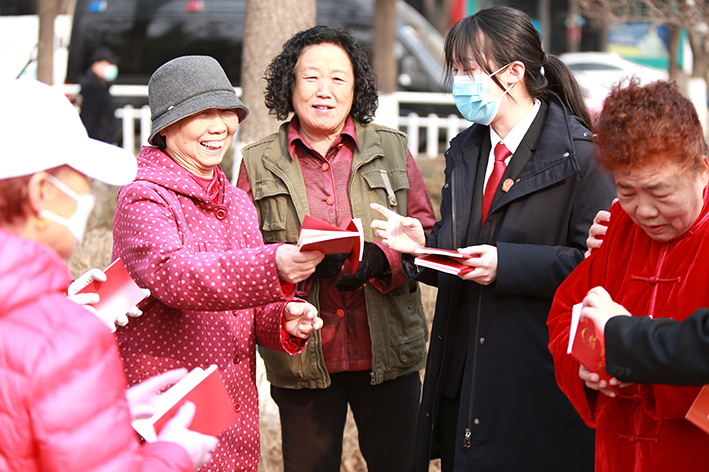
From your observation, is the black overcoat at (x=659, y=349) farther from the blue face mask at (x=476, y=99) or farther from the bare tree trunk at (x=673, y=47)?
the bare tree trunk at (x=673, y=47)

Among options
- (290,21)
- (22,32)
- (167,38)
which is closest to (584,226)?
(290,21)

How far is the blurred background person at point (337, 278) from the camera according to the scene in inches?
122

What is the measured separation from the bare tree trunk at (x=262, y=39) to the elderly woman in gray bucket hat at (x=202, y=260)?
2.91 meters

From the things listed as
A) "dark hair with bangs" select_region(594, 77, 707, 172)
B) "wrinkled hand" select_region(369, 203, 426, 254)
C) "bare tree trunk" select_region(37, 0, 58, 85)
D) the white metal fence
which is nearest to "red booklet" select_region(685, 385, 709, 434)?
"dark hair with bangs" select_region(594, 77, 707, 172)

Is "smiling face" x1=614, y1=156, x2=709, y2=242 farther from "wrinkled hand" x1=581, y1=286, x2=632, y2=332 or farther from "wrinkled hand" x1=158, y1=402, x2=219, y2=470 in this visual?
"wrinkled hand" x1=158, y1=402, x2=219, y2=470

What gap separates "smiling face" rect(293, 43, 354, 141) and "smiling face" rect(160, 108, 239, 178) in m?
0.63

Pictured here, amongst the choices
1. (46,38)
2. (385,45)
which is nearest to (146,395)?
(385,45)

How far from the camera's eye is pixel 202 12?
1288 cm

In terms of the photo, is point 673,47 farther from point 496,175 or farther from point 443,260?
point 443,260

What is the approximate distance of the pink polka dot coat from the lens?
2178 mm

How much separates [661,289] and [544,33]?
25.3 m

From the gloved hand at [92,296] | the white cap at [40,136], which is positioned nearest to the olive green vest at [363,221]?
the gloved hand at [92,296]

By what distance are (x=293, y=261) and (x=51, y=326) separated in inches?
36.9

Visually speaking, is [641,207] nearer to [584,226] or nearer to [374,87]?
[584,226]
